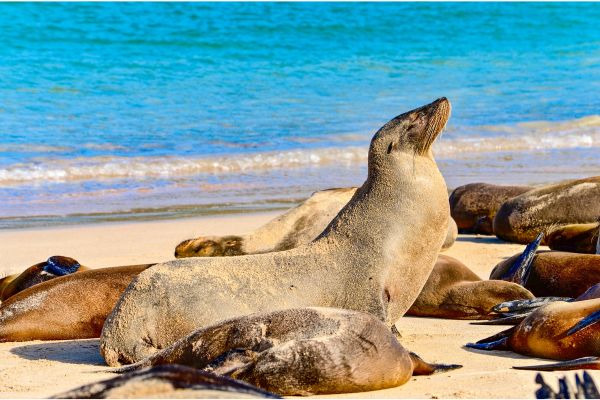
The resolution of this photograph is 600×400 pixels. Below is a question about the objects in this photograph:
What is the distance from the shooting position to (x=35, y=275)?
22.9ft

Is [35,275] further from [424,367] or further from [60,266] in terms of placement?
[424,367]

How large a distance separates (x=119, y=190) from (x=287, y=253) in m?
6.71

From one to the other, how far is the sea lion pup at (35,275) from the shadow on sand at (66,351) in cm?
122

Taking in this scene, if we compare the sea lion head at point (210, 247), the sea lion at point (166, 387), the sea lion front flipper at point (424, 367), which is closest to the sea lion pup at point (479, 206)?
the sea lion head at point (210, 247)

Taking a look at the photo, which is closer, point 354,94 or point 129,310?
point 129,310

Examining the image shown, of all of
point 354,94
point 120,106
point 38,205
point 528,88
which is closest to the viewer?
point 38,205

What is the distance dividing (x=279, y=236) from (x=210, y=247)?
1.76 ft

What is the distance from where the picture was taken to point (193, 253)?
309 inches

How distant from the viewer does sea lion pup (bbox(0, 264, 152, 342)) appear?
589 centimetres

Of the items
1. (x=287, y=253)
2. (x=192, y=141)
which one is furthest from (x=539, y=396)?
(x=192, y=141)

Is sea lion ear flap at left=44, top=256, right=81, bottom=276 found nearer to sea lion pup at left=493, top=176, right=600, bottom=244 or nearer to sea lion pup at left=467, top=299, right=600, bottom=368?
sea lion pup at left=467, top=299, right=600, bottom=368

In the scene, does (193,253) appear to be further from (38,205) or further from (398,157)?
(38,205)

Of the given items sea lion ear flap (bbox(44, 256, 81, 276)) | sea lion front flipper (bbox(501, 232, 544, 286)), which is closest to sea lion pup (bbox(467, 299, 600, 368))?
sea lion front flipper (bbox(501, 232, 544, 286))

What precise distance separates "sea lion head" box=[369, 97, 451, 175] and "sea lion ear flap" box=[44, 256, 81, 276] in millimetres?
2509
